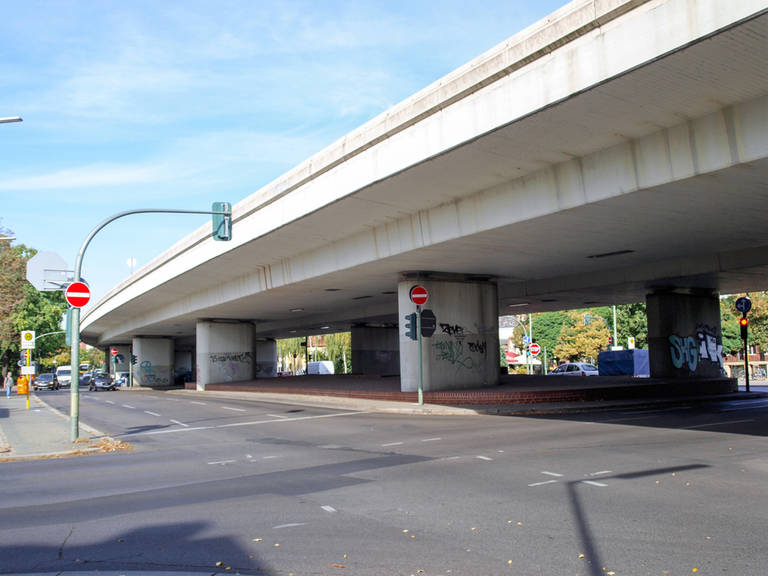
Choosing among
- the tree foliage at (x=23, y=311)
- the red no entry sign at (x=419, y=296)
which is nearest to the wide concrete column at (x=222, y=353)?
the tree foliage at (x=23, y=311)

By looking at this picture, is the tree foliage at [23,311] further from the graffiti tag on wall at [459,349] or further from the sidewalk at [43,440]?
the graffiti tag on wall at [459,349]

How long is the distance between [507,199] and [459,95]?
376cm

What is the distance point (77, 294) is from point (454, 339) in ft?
46.7

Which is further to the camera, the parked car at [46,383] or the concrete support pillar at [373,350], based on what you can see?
the parked car at [46,383]

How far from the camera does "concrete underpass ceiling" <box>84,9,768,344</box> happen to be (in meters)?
10.4

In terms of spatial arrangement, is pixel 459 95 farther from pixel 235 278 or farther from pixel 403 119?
pixel 235 278

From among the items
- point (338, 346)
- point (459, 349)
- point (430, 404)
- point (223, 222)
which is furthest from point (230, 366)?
point (338, 346)

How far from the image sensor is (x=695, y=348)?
3133cm

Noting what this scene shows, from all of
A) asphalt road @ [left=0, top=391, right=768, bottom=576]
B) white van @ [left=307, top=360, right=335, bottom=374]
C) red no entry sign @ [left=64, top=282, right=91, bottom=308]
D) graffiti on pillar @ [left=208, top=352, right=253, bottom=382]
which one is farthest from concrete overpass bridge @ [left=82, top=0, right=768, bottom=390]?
white van @ [left=307, top=360, right=335, bottom=374]

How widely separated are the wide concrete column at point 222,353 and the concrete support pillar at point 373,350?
28.3 feet

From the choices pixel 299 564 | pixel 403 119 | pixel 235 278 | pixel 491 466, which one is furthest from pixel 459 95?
pixel 235 278

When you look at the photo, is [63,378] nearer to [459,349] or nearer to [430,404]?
[459,349]

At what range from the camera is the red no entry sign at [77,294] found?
50.0 feet

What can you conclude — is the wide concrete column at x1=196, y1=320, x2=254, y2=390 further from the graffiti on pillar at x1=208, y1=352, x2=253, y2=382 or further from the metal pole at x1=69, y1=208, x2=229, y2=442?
the metal pole at x1=69, y1=208, x2=229, y2=442
